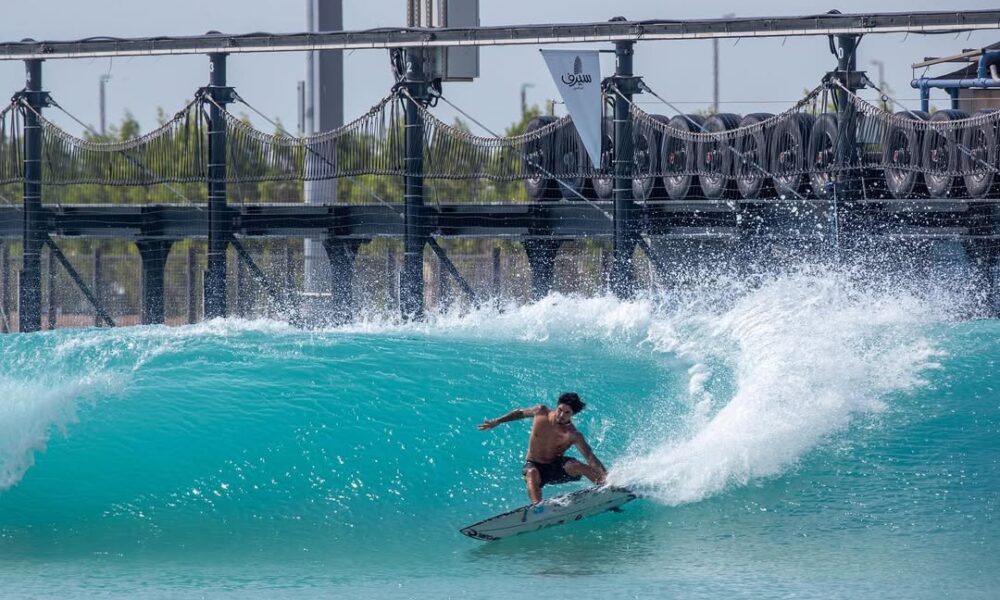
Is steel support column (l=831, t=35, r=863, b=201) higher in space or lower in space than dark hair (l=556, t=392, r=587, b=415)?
higher

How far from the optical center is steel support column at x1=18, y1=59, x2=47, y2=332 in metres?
24.1

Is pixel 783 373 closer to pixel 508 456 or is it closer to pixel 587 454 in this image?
pixel 508 456

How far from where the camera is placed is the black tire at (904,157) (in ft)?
66.8

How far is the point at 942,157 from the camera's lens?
20.7m

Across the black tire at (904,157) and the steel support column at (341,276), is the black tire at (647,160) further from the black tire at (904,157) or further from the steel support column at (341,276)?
the steel support column at (341,276)

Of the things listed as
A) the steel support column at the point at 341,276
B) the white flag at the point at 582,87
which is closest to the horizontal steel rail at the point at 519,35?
the white flag at the point at 582,87

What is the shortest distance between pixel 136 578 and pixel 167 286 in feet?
71.8

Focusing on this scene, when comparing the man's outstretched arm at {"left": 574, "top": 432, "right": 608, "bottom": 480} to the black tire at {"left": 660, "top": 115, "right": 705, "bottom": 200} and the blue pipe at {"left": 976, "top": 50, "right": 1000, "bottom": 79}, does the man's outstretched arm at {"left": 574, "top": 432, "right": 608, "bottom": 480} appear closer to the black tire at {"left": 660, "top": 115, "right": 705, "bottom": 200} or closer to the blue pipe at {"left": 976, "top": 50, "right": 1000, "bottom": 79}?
the black tire at {"left": 660, "top": 115, "right": 705, "bottom": 200}

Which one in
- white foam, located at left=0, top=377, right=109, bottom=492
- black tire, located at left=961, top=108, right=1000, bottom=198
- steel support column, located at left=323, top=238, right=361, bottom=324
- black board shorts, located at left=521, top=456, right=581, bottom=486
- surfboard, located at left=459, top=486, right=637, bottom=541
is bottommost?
surfboard, located at left=459, top=486, right=637, bottom=541

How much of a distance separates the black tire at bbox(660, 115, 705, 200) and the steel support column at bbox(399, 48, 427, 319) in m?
3.49

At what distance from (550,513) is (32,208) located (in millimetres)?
14257

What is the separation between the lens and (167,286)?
33062mm

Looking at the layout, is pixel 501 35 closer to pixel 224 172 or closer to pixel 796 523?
pixel 224 172

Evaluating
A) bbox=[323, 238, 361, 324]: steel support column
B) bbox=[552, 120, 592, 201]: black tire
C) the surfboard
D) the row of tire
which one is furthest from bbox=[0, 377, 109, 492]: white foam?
bbox=[552, 120, 592, 201]: black tire
